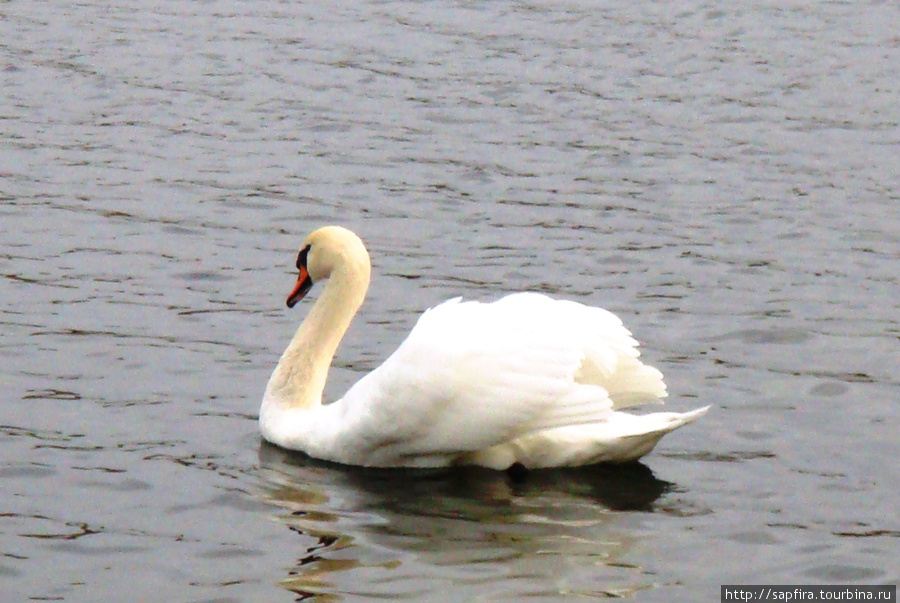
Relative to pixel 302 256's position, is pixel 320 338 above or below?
below

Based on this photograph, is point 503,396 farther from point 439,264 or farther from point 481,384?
point 439,264

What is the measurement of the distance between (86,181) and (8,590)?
23.2 feet

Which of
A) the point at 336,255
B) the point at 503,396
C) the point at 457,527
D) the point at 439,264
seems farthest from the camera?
the point at 439,264

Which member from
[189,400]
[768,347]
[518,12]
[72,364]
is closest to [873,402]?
[768,347]

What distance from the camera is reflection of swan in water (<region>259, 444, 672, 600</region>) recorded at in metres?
7.37

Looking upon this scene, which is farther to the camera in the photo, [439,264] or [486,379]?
[439,264]

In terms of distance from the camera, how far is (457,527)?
8000 mm

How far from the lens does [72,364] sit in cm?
1011

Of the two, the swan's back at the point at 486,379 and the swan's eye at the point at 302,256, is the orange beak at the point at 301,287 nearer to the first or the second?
the swan's eye at the point at 302,256

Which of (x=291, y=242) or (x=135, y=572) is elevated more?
(x=291, y=242)

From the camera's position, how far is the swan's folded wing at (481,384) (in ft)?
27.6

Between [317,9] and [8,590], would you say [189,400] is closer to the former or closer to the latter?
[8,590]

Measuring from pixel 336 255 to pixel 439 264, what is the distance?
8.49 feet

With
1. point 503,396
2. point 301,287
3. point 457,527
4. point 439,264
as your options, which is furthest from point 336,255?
point 439,264
